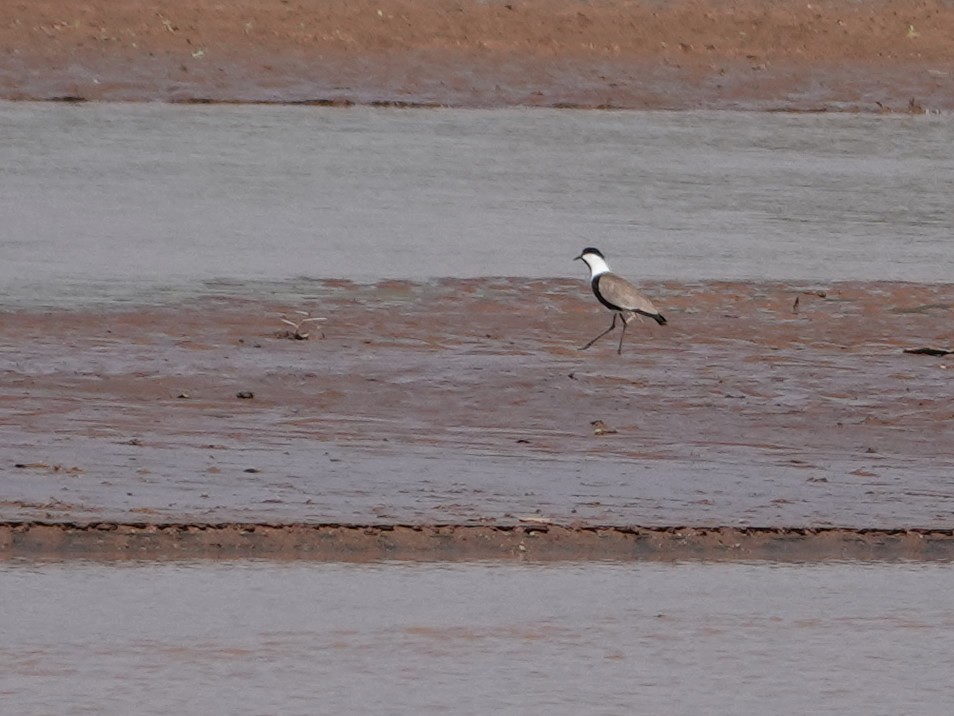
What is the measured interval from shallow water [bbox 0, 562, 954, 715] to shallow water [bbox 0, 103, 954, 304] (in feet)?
17.2

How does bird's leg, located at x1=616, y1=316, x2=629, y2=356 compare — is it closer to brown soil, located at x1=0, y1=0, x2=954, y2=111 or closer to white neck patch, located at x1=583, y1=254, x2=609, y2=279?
white neck patch, located at x1=583, y1=254, x2=609, y2=279

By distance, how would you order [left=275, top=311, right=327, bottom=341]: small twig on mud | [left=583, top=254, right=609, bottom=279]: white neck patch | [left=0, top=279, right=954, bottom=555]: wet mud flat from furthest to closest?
[left=583, top=254, right=609, bottom=279]: white neck patch, [left=275, top=311, right=327, bottom=341]: small twig on mud, [left=0, top=279, right=954, bottom=555]: wet mud flat

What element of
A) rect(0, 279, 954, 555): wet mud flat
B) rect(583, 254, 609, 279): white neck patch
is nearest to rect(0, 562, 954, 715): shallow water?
rect(0, 279, 954, 555): wet mud flat

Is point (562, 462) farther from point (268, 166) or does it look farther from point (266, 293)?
point (268, 166)

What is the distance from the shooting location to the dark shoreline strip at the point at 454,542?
22.3 feet

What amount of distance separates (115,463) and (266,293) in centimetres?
392

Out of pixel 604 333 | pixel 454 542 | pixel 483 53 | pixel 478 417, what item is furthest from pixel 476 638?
pixel 483 53

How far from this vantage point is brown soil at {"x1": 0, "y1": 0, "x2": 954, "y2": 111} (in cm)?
2144

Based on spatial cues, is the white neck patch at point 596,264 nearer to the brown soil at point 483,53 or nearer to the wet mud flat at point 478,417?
the wet mud flat at point 478,417

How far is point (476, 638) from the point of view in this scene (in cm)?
601

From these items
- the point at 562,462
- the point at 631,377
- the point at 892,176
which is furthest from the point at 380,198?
the point at 562,462

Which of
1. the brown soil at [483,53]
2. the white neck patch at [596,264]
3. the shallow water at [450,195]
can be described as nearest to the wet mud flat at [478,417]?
the white neck patch at [596,264]

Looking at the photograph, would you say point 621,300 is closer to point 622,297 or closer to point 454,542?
point 622,297

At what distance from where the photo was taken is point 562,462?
8.25 m
